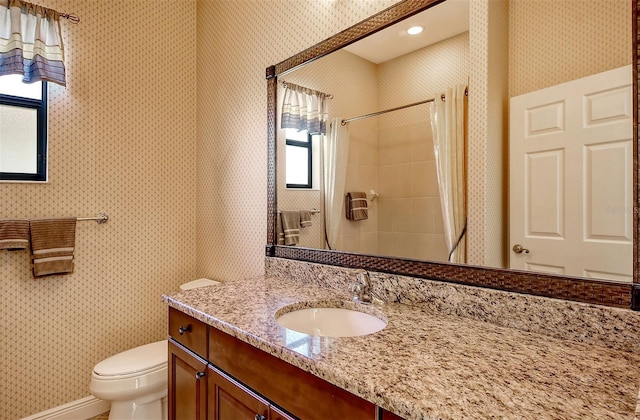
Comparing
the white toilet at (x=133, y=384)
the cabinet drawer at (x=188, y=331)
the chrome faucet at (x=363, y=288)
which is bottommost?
the white toilet at (x=133, y=384)

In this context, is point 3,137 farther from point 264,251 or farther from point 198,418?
point 198,418

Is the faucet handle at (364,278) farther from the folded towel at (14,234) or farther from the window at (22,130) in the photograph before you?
the window at (22,130)

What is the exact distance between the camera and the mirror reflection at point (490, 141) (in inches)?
36.8

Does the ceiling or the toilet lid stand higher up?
the ceiling

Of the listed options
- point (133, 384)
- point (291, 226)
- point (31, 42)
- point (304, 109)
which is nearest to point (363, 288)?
point (291, 226)

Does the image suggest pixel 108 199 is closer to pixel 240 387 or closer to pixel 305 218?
pixel 305 218

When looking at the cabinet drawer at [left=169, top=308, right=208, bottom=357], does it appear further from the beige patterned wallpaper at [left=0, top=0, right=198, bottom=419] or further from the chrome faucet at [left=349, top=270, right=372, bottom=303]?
the beige patterned wallpaper at [left=0, top=0, right=198, bottom=419]

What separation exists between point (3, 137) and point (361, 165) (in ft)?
6.34

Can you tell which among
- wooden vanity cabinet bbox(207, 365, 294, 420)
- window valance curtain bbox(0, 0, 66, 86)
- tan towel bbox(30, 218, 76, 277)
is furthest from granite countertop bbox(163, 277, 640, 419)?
window valance curtain bbox(0, 0, 66, 86)

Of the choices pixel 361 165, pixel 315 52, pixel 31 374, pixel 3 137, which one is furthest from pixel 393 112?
pixel 31 374

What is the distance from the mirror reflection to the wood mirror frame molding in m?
0.02

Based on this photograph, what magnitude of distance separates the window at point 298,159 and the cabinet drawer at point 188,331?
835 millimetres

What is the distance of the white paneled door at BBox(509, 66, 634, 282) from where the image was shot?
910 mm

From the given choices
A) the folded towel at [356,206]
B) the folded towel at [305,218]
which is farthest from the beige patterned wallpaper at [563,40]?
the folded towel at [305,218]
